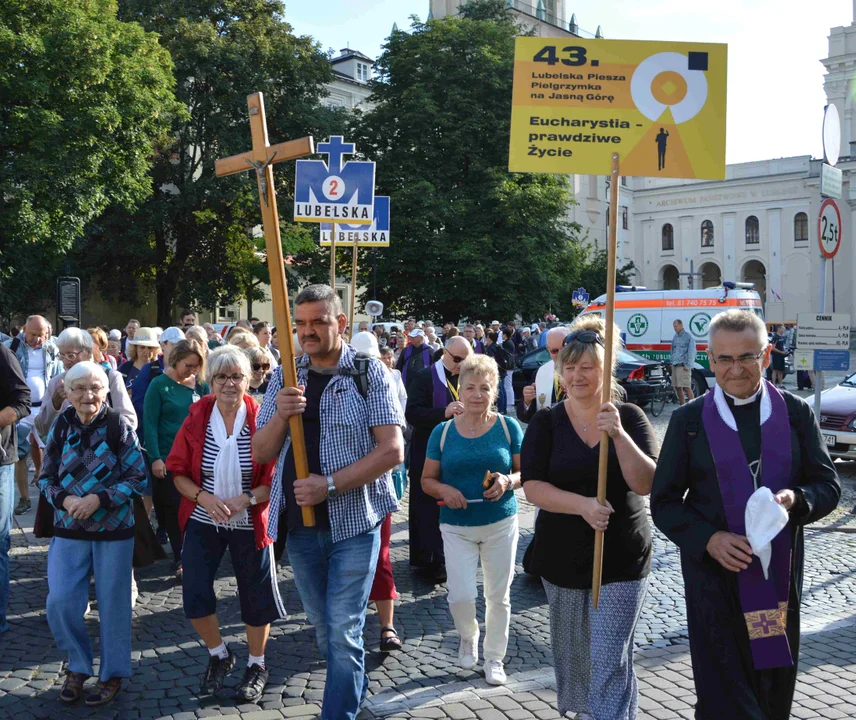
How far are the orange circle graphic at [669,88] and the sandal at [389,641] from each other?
3.21 metres

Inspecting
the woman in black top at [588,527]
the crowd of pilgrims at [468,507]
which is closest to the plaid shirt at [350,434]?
the crowd of pilgrims at [468,507]

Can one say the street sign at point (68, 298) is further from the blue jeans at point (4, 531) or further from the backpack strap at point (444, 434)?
the backpack strap at point (444, 434)

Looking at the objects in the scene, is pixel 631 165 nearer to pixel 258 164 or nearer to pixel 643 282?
A: pixel 258 164

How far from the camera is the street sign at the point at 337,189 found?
32.6ft

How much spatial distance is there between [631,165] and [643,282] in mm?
74688

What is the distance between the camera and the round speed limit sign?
29.3 ft

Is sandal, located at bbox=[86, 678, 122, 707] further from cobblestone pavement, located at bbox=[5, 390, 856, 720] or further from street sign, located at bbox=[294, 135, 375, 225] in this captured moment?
street sign, located at bbox=[294, 135, 375, 225]

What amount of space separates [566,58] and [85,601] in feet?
11.9

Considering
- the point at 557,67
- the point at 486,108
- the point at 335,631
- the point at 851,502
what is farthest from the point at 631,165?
the point at 486,108

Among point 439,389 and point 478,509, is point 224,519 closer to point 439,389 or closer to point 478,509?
point 478,509

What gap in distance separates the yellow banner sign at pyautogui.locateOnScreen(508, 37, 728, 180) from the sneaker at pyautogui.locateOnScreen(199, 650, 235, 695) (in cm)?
289

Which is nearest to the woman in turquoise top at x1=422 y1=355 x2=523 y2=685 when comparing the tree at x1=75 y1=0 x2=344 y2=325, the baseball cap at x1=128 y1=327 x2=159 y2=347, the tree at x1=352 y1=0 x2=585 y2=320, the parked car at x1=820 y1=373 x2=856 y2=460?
the baseball cap at x1=128 y1=327 x2=159 y2=347

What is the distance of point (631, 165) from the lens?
445 cm

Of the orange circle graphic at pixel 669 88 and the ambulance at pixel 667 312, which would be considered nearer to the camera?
the orange circle graphic at pixel 669 88
